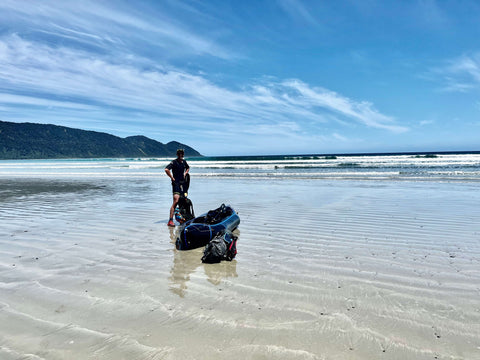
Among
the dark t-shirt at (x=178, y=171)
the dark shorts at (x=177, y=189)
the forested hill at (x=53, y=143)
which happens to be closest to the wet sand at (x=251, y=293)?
the dark shorts at (x=177, y=189)

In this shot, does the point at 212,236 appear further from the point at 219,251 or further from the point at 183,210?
the point at 183,210

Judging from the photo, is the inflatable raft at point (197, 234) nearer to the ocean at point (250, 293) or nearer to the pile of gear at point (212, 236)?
the pile of gear at point (212, 236)

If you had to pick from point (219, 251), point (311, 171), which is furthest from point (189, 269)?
point (311, 171)

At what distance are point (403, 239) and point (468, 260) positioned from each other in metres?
1.43

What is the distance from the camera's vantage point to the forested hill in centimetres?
14666

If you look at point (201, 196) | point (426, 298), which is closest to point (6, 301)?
point (426, 298)

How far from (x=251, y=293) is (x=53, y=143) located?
7318 inches

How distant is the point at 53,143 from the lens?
164 metres

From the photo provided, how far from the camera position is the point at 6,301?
383 centimetres

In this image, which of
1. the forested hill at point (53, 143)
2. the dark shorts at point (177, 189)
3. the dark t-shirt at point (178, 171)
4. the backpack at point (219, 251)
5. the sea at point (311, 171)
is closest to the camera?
the backpack at point (219, 251)

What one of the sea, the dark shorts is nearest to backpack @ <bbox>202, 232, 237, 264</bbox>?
the dark shorts

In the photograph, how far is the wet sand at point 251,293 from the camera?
9.48 ft

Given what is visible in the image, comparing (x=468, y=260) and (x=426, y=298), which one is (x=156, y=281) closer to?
(x=426, y=298)

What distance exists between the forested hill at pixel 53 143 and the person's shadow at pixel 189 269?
525 feet
